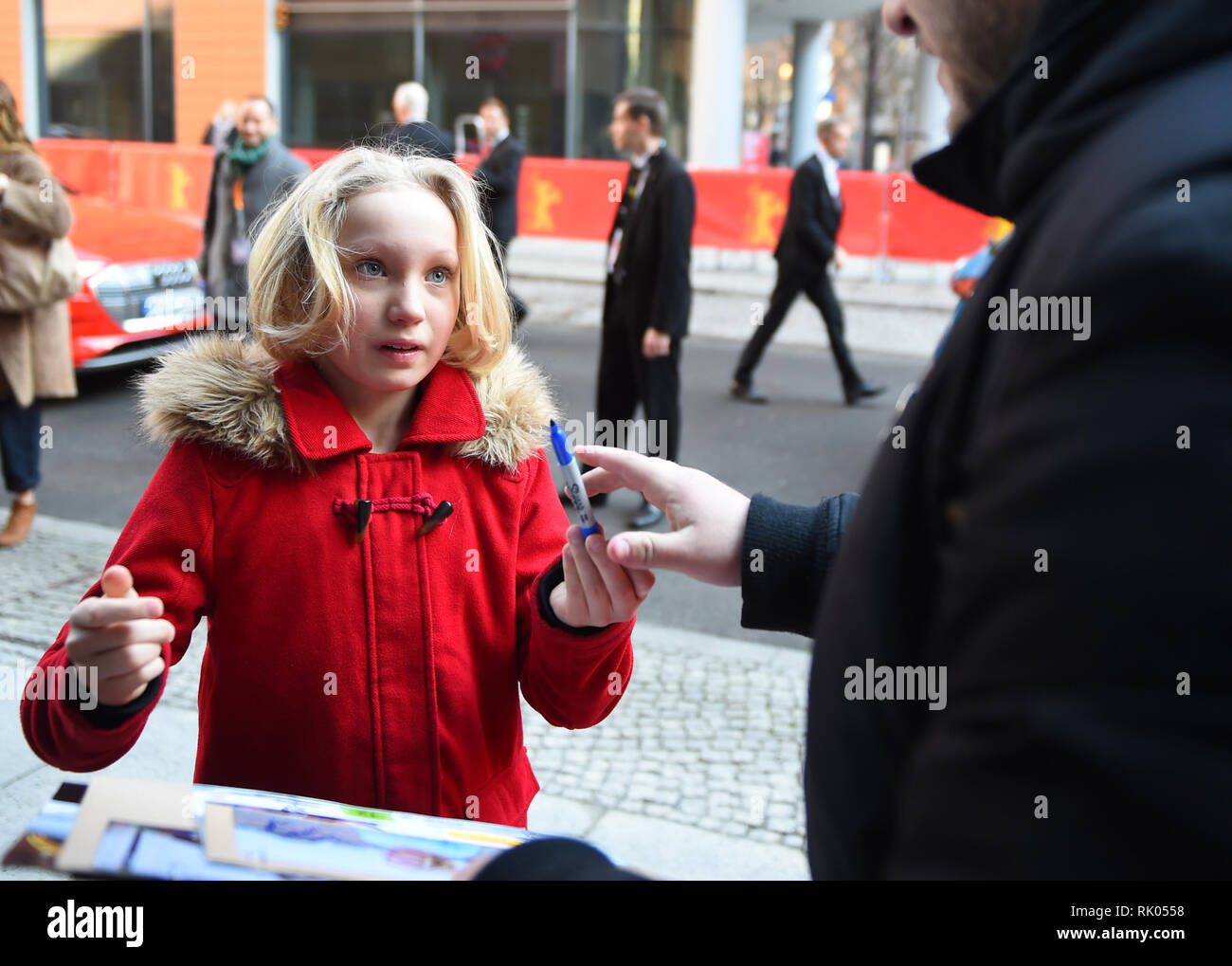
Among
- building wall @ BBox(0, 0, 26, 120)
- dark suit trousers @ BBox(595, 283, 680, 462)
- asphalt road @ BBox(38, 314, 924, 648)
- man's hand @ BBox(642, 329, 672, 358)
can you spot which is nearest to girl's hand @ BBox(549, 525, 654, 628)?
asphalt road @ BBox(38, 314, 924, 648)

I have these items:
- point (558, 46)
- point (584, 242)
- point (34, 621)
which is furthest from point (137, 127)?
point (34, 621)

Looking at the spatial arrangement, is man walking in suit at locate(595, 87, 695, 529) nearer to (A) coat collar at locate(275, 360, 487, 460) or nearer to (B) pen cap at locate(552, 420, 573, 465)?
(A) coat collar at locate(275, 360, 487, 460)

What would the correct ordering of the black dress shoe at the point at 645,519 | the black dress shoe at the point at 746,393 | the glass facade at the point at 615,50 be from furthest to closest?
1. the glass facade at the point at 615,50
2. the black dress shoe at the point at 746,393
3. the black dress shoe at the point at 645,519

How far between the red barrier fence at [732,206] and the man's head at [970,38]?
13.7 meters

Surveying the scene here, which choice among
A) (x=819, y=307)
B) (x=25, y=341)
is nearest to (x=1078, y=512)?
(x=25, y=341)

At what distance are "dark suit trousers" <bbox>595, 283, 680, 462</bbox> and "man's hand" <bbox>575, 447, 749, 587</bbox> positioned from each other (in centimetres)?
476

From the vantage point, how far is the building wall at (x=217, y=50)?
2130 cm

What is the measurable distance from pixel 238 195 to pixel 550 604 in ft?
21.2

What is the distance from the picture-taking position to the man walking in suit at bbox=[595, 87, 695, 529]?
6426 millimetres

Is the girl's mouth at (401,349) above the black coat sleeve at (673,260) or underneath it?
underneath

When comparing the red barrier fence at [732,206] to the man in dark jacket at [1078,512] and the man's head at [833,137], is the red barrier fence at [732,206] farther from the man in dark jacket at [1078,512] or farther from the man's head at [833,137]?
the man in dark jacket at [1078,512]

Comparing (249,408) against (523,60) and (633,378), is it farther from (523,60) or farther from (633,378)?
(523,60)

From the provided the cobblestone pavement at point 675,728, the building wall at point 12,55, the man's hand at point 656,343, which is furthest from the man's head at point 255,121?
the building wall at point 12,55
